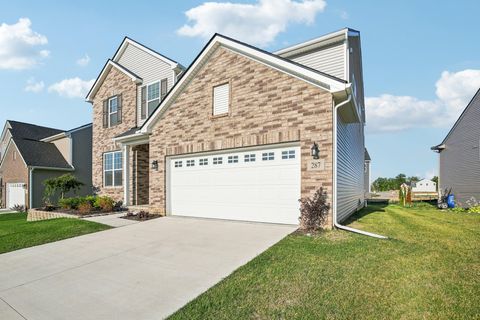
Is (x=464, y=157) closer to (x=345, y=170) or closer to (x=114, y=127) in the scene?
(x=345, y=170)

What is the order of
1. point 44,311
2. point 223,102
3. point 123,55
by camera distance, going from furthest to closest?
point 123,55 < point 223,102 < point 44,311

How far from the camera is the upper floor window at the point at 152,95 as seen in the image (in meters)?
15.2

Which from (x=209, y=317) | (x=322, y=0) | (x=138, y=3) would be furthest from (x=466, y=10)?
(x=209, y=317)

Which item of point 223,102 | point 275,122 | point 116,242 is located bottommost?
point 116,242

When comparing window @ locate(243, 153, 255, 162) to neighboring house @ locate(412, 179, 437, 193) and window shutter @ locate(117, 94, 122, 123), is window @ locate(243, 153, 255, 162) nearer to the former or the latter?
window shutter @ locate(117, 94, 122, 123)

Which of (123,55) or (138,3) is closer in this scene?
(138,3)

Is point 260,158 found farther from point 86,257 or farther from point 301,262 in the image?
point 86,257

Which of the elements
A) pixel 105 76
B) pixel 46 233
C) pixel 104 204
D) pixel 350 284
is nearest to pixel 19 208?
pixel 104 204

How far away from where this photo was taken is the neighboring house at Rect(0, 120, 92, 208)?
63.9 ft

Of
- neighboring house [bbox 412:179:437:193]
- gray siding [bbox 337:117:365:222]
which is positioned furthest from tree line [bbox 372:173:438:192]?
gray siding [bbox 337:117:365:222]

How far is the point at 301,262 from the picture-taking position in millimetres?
4992

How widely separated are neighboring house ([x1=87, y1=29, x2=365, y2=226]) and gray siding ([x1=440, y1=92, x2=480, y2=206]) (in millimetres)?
10460

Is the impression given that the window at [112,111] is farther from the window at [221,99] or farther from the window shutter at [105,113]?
the window at [221,99]

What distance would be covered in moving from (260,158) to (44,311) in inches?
258
